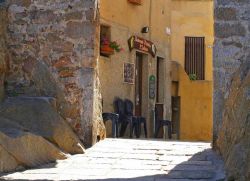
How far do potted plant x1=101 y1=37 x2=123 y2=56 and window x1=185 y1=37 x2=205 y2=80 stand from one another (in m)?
6.64

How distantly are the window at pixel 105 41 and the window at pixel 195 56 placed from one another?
669 centimetres

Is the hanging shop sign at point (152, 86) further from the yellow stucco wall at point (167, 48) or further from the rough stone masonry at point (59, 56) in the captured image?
the rough stone masonry at point (59, 56)

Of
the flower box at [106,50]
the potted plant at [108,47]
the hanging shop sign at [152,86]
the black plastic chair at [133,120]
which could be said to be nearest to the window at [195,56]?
the hanging shop sign at [152,86]

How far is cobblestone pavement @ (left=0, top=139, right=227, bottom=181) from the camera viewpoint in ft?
18.4

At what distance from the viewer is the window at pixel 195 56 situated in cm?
1819

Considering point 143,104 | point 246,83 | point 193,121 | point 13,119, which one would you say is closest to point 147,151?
point 13,119

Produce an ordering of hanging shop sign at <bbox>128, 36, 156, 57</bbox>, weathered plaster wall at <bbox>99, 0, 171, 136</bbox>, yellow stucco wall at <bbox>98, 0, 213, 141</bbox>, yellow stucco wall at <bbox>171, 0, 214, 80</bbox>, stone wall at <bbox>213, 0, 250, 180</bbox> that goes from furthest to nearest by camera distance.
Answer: yellow stucco wall at <bbox>171, 0, 214, 80</bbox>, hanging shop sign at <bbox>128, 36, 156, 57</bbox>, yellow stucco wall at <bbox>98, 0, 213, 141</bbox>, weathered plaster wall at <bbox>99, 0, 171, 136</bbox>, stone wall at <bbox>213, 0, 250, 180</bbox>

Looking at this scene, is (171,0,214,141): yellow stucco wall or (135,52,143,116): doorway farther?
(171,0,214,141): yellow stucco wall

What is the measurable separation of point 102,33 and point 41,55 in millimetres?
4073

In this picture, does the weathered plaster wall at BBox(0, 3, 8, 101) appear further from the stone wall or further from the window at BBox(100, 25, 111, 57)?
the window at BBox(100, 25, 111, 57)

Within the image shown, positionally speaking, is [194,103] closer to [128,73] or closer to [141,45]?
[141,45]

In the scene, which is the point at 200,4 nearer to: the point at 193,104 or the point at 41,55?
the point at 193,104

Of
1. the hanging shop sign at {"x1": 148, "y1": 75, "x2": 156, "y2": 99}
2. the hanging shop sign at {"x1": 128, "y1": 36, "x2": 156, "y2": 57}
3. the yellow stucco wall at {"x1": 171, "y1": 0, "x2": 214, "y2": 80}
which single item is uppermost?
the yellow stucco wall at {"x1": 171, "y1": 0, "x2": 214, "y2": 80}

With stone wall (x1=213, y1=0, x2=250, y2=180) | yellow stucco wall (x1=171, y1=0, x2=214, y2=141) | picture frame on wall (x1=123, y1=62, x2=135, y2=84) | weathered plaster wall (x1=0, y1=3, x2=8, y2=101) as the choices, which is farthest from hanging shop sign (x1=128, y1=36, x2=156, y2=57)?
stone wall (x1=213, y1=0, x2=250, y2=180)
